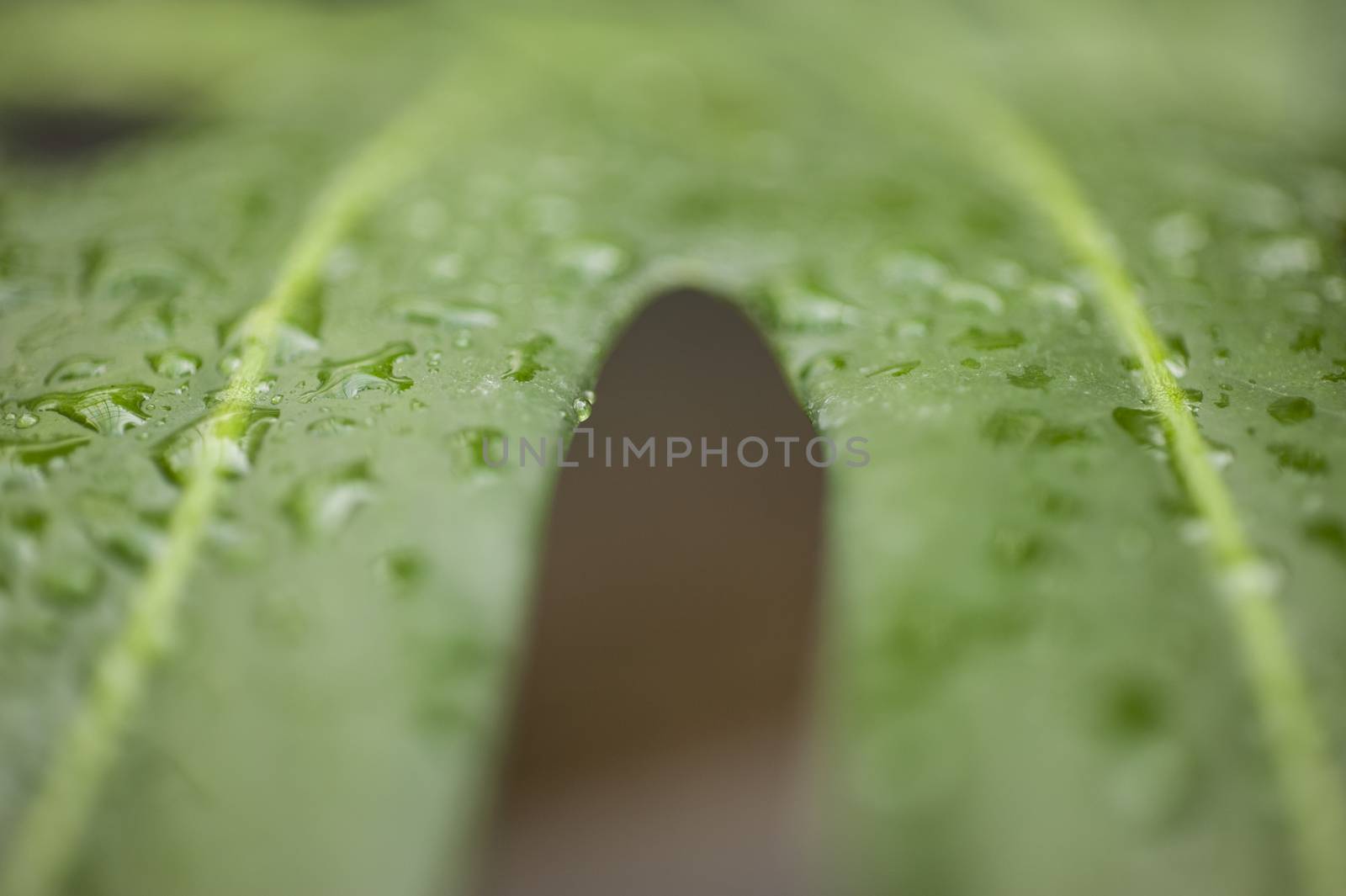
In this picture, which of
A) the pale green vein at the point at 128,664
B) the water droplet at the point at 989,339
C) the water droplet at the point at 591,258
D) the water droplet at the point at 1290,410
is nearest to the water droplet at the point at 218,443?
the pale green vein at the point at 128,664

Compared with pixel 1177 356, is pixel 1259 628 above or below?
below

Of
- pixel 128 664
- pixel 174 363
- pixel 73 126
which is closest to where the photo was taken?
pixel 128 664

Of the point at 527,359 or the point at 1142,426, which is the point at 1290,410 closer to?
the point at 1142,426

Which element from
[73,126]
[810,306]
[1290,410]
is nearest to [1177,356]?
[1290,410]

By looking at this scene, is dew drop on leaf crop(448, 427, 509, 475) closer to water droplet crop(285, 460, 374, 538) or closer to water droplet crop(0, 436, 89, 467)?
water droplet crop(285, 460, 374, 538)

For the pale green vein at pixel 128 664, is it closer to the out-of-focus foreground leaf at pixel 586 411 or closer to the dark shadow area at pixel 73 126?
the out-of-focus foreground leaf at pixel 586 411
